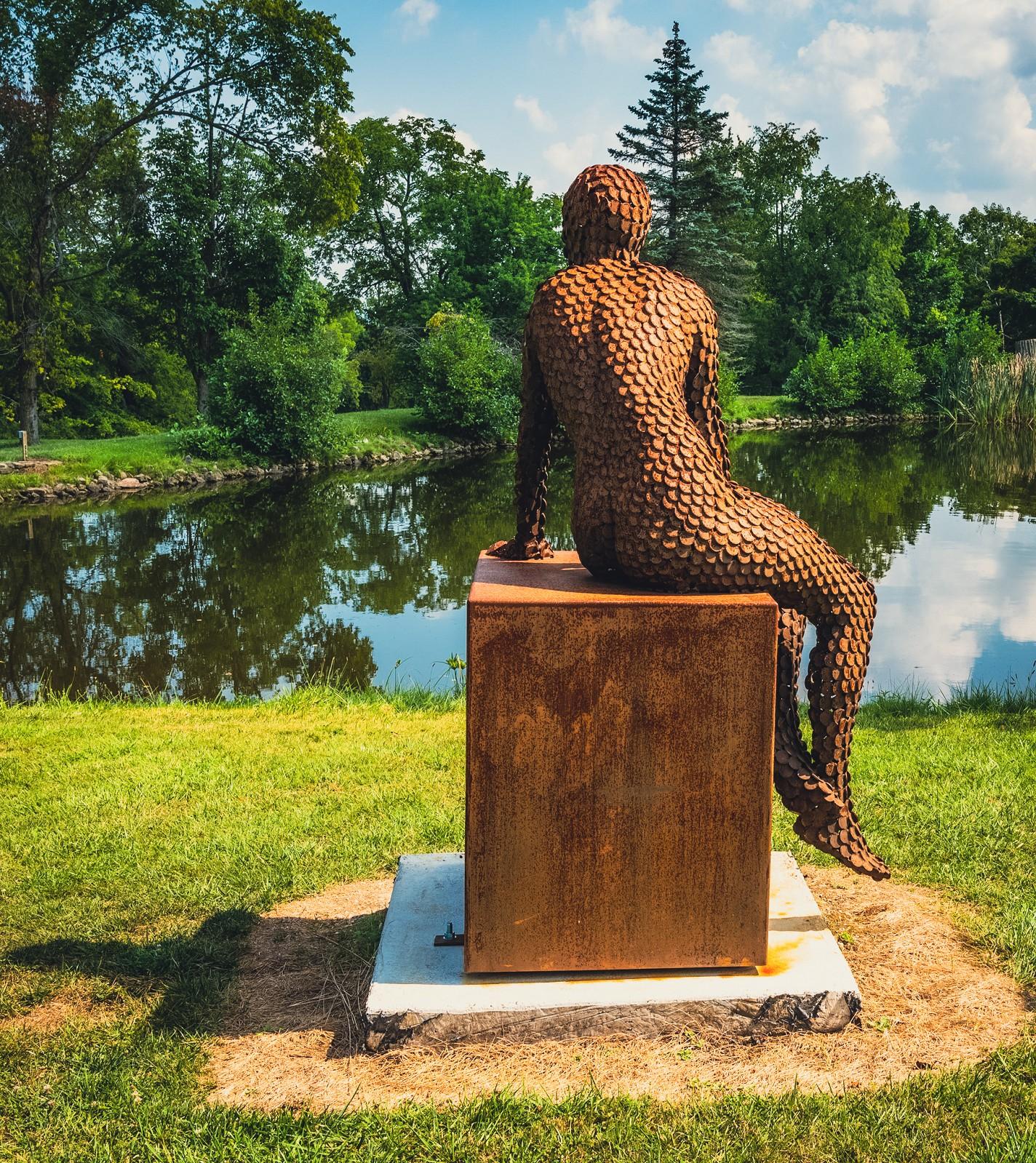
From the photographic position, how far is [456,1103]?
336 centimetres

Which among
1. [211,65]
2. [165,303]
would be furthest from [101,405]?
[211,65]

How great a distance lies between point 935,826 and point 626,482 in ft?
9.68

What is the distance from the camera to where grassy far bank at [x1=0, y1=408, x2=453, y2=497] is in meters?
23.7

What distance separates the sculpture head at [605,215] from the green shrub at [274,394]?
80.2 ft

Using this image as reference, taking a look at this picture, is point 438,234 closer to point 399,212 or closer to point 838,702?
point 399,212

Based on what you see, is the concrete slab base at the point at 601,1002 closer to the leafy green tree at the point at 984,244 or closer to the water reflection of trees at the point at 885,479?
the water reflection of trees at the point at 885,479

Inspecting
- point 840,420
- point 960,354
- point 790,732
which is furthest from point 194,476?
point 960,354

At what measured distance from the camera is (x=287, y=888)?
498 cm

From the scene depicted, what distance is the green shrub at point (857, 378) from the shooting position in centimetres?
4516

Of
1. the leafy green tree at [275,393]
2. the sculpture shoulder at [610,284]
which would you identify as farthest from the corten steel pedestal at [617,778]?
the leafy green tree at [275,393]

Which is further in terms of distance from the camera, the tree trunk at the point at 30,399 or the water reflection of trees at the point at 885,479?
the tree trunk at the point at 30,399

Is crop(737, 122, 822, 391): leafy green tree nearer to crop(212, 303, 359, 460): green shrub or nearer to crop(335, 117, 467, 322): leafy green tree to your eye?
crop(335, 117, 467, 322): leafy green tree

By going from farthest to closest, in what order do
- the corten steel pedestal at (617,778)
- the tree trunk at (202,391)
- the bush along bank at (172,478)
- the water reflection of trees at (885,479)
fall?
the tree trunk at (202,391) < the bush along bank at (172,478) < the water reflection of trees at (885,479) < the corten steel pedestal at (617,778)

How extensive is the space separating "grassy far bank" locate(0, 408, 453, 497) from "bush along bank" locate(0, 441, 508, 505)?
0.24 ft
